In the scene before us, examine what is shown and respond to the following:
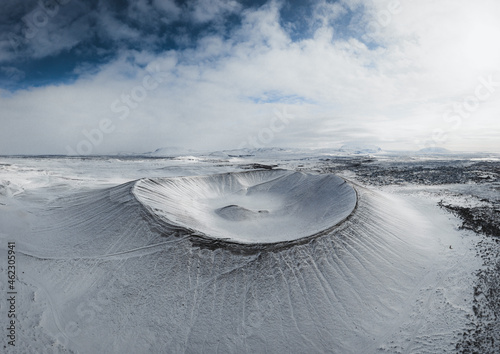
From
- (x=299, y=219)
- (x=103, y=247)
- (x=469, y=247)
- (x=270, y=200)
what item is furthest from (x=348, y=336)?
(x=270, y=200)

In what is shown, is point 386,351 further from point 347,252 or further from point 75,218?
point 75,218

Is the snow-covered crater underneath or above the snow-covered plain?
above

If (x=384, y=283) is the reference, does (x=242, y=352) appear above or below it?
below

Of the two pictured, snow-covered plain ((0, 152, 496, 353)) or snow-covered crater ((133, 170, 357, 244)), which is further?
snow-covered crater ((133, 170, 357, 244))

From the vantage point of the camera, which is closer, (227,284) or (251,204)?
(227,284)

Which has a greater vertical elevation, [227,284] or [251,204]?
[251,204]
